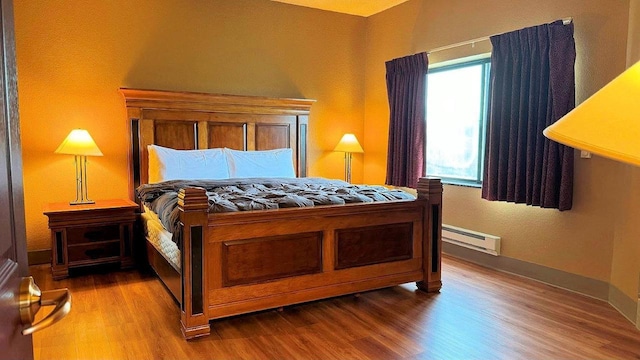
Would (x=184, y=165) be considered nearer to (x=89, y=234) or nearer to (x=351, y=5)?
(x=89, y=234)

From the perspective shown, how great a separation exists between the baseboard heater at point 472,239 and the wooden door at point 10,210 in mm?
3763

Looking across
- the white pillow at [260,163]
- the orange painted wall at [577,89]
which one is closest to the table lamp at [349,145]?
A: the white pillow at [260,163]

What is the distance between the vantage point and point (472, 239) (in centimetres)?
411

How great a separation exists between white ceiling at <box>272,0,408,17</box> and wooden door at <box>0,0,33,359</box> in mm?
4634

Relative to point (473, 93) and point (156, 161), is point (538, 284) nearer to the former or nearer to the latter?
point (473, 93)

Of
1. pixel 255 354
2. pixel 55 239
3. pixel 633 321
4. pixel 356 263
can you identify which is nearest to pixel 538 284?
pixel 633 321

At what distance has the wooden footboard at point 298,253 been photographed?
2.50 metres

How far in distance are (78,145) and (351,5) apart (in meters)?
3.31

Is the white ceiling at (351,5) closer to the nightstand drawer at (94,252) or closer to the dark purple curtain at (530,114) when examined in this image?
the dark purple curtain at (530,114)

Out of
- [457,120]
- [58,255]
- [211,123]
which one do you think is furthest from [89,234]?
[457,120]

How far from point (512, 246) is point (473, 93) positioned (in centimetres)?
151

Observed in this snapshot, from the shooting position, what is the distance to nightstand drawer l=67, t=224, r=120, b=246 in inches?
142

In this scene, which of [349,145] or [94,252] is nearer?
[94,252]

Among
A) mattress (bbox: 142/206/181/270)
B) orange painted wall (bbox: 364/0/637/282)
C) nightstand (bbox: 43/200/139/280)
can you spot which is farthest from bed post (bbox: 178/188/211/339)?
orange painted wall (bbox: 364/0/637/282)
